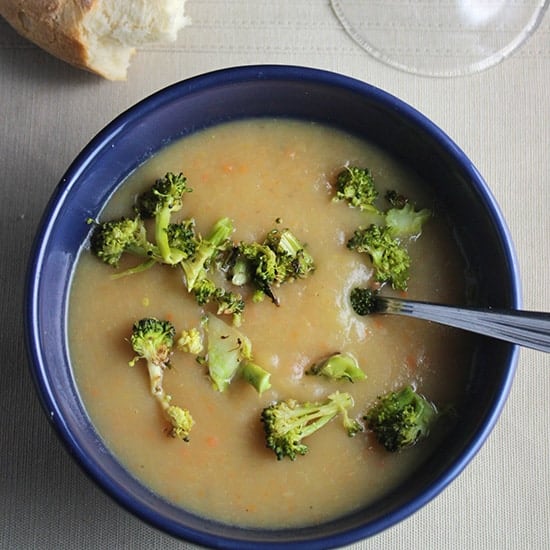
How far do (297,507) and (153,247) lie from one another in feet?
2.60

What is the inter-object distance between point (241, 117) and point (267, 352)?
674 millimetres

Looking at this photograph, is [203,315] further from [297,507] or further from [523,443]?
[523,443]

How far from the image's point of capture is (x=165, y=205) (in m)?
2.40

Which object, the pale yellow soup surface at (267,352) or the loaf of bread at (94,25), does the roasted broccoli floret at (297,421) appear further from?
the loaf of bread at (94,25)

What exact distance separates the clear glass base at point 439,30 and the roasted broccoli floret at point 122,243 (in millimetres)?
964

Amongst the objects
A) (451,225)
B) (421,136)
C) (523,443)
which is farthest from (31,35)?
(523,443)

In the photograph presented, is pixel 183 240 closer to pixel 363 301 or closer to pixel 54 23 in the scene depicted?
pixel 363 301

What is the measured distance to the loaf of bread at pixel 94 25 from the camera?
2.52 meters

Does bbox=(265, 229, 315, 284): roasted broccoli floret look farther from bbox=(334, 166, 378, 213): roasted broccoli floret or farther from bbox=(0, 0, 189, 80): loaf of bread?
bbox=(0, 0, 189, 80): loaf of bread

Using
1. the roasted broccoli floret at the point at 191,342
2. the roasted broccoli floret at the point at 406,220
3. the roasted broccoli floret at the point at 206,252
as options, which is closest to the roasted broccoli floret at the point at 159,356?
the roasted broccoli floret at the point at 191,342

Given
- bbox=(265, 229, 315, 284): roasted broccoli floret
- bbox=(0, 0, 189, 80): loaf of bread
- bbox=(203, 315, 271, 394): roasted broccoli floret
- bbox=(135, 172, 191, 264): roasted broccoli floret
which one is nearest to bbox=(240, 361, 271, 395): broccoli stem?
bbox=(203, 315, 271, 394): roasted broccoli floret

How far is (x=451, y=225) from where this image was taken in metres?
2.52

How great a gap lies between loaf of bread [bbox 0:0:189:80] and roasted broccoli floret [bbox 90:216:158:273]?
0.54 metres

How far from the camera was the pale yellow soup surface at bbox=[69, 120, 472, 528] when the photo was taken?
2361mm
